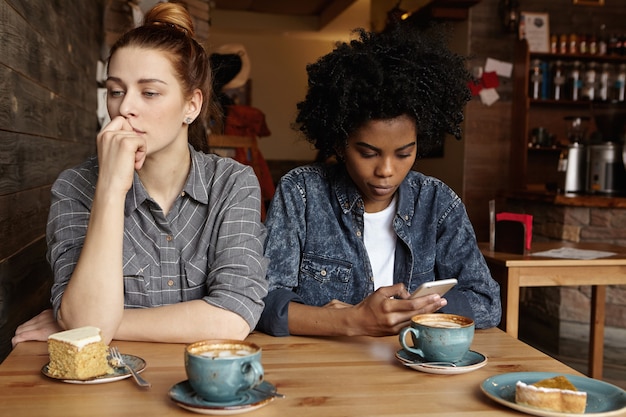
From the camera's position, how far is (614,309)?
15.2 feet

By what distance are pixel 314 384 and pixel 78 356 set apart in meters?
0.38

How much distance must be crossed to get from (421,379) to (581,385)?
0.82ft

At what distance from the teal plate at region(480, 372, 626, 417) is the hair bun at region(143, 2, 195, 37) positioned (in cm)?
110

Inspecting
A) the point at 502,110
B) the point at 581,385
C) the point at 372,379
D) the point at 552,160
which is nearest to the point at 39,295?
the point at 372,379

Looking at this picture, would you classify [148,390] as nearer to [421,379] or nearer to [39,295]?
[421,379]

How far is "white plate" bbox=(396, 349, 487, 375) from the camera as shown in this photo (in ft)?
3.79

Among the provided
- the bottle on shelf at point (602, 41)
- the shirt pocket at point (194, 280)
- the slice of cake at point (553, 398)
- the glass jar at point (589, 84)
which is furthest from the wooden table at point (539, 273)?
the bottle on shelf at point (602, 41)

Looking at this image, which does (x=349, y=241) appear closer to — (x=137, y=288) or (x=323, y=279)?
(x=323, y=279)

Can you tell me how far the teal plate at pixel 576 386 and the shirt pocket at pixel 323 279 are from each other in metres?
0.74

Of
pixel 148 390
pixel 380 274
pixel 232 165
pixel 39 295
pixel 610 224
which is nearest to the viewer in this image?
pixel 148 390

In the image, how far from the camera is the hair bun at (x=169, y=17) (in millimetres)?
1664

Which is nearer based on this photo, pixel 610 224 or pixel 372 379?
pixel 372 379

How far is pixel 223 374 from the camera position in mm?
920

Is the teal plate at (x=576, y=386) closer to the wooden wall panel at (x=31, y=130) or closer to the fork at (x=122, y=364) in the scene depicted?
the fork at (x=122, y=364)
